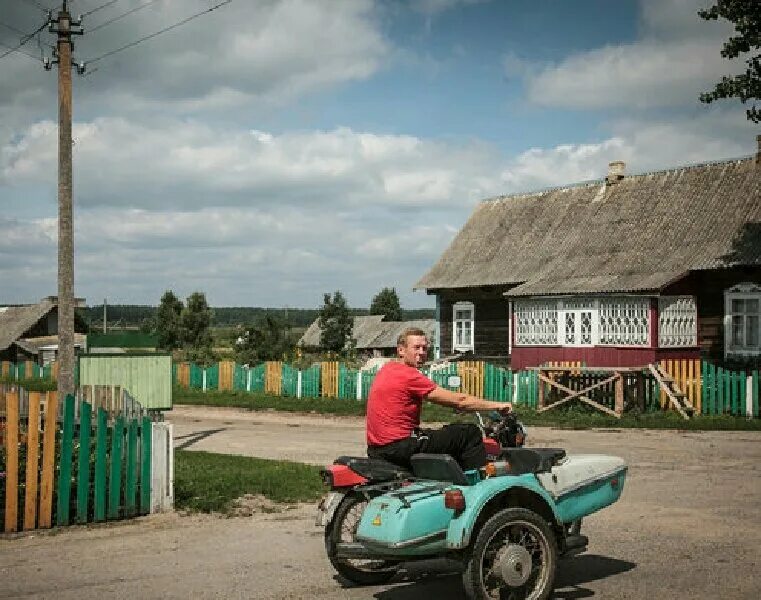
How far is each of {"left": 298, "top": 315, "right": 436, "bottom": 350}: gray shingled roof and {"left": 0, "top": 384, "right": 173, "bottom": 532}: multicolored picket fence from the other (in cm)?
5512

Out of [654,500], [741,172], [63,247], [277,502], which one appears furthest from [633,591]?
[741,172]

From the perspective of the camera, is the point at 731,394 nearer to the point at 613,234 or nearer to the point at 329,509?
the point at 613,234

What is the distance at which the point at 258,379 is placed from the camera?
33.3 meters

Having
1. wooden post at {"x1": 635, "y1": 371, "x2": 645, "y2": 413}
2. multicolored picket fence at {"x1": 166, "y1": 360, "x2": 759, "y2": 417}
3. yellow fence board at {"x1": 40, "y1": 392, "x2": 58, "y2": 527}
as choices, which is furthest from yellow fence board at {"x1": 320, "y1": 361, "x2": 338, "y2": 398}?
yellow fence board at {"x1": 40, "y1": 392, "x2": 58, "y2": 527}

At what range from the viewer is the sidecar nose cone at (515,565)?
5891 mm

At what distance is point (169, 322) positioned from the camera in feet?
213

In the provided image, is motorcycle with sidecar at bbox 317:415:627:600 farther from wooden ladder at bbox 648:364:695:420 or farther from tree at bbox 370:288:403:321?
tree at bbox 370:288:403:321

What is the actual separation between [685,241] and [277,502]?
20860mm

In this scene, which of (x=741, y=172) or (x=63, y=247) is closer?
(x=63, y=247)

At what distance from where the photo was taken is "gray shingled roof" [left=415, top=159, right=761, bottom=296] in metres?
26.8

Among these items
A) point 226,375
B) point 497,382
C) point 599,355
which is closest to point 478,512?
point 497,382

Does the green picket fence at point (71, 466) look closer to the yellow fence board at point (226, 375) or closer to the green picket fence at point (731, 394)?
the green picket fence at point (731, 394)

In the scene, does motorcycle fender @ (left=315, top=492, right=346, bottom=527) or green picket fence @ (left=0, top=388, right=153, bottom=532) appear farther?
green picket fence @ (left=0, top=388, right=153, bottom=532)

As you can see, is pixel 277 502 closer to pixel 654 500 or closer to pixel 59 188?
pixel 654 500
